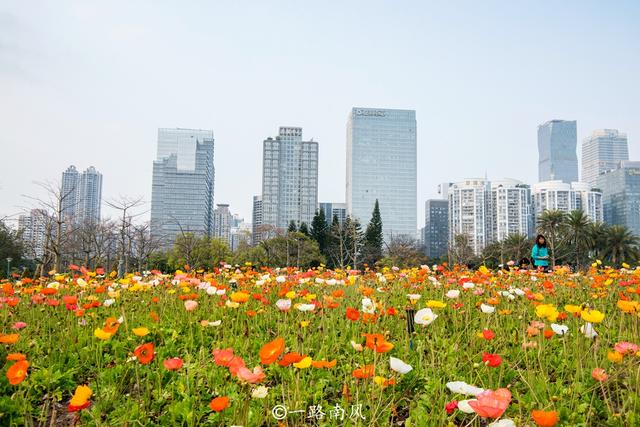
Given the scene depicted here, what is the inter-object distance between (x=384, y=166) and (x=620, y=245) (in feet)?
455

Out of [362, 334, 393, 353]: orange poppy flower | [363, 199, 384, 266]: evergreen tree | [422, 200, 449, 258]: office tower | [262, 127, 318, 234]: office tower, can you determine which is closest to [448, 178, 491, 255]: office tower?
[422, 200, 449, 258]: office tower

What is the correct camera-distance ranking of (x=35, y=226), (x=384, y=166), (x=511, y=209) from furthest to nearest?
(x=384, y=166), (x=511, y=209), (x=35, y=226)

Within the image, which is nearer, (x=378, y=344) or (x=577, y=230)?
(x=378, y=344)

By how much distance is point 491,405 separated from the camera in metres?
1.17

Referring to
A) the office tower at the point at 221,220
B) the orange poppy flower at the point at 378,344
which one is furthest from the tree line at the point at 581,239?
the office tower at the point at 221,220

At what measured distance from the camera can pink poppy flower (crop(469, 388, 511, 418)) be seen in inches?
45.4

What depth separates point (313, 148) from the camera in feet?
513

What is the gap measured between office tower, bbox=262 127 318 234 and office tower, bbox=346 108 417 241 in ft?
87.5

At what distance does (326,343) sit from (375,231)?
47893 millimetres

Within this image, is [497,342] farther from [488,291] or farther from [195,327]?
[195,327]

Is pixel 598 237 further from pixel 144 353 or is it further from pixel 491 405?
pixel 144 353

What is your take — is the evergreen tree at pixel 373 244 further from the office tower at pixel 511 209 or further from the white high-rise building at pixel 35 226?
the office tower at pixel 511 209

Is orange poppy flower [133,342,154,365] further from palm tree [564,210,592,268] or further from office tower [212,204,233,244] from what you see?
office tower [212,204,233,244]

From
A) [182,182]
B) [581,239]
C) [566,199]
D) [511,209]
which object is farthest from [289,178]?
[581,239]
